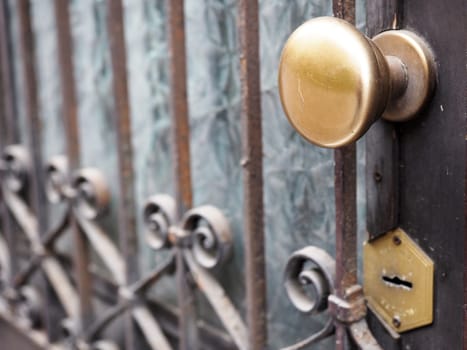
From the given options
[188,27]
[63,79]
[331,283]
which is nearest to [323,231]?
[331,283]

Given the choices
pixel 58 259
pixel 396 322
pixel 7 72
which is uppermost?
pixel 7 72

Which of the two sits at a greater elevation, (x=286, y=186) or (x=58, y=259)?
(x=286, y=186)

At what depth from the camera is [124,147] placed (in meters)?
0.95

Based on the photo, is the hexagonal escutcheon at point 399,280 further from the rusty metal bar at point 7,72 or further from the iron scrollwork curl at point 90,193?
the rusty metal bar at point 7,72

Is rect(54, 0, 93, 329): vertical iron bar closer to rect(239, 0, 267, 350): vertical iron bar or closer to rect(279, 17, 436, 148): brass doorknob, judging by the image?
rect(239, 0, 267, 350): vertical iron bar

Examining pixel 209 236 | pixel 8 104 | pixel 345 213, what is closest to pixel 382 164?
pixel 345 213

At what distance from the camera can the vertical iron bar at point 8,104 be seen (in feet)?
3.98

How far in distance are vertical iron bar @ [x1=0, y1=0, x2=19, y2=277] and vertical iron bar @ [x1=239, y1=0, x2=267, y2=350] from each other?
0.67 meters

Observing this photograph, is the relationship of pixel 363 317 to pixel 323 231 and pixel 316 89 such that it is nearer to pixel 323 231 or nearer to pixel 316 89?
pixel 323 231

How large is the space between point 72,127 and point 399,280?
0.65m

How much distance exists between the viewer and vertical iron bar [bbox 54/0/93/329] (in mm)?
1039

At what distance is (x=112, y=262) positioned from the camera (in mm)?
1031

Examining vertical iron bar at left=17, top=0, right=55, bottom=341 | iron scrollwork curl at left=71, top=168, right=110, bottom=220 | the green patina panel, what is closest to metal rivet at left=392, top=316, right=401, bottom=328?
the green patina panel

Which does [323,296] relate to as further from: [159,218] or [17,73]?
[17,73]
